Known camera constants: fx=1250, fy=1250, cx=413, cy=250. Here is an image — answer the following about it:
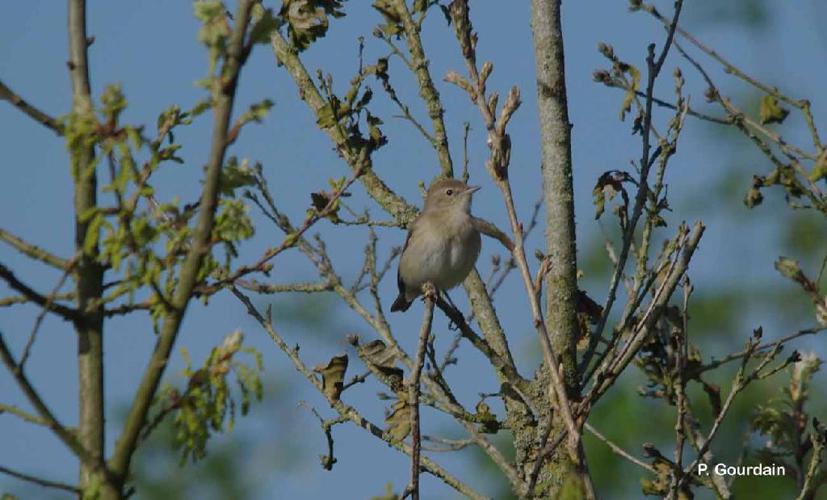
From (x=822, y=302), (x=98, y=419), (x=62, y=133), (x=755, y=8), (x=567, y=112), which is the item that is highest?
(x=755, y=8)

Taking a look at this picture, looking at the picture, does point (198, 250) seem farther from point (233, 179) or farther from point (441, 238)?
point (441, 238)

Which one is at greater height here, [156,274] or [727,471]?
[727,471]

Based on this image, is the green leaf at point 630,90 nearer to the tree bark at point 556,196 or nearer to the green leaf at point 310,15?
the tree bark at point 556,196

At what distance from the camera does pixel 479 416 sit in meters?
4.86

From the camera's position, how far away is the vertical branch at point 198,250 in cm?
222

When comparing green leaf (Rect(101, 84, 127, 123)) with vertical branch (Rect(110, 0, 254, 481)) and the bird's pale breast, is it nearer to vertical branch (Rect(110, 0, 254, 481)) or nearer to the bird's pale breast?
vertical branch (Rect(110, 0, 254, 481))

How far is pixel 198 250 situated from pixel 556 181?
9.11 ft

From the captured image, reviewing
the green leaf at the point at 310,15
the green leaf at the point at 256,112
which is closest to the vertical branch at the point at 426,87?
the green leaf at the point at 310,15

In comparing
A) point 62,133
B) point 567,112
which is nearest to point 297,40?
point 567,112

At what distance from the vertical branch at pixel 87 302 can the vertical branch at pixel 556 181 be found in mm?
2452

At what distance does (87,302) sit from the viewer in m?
2.53

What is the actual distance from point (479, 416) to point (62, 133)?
107 inches

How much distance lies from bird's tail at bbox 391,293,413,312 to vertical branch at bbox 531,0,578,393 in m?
4.55

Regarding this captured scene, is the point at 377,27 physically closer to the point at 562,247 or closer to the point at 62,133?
the point at 562,247
